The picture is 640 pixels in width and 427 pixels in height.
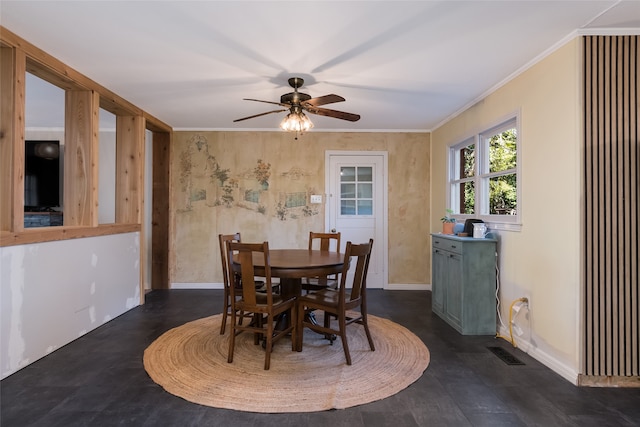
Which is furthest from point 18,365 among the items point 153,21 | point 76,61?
point 153,21

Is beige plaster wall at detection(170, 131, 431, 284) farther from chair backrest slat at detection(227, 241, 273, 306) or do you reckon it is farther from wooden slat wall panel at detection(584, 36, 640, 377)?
wooden slat wall panel at detection(584, 36, 640, 377)

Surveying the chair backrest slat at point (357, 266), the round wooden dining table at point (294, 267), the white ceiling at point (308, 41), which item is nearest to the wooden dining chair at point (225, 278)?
the round wooden dining table at point (294, 267)

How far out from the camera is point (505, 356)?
2627mm

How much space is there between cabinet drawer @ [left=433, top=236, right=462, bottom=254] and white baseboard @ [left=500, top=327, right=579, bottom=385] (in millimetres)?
860

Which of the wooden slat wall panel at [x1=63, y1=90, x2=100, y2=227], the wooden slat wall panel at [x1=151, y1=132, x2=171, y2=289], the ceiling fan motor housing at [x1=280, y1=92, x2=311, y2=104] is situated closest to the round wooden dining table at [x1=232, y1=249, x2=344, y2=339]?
the ceiling fan motor housing at [x1=280, y1=92, x2=311, y2=104]

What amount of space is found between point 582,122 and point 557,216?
693mm

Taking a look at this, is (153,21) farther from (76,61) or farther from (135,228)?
(135,228)

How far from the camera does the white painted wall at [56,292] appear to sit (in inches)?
89.2

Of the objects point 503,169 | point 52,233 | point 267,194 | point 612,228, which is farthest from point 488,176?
point 52,233

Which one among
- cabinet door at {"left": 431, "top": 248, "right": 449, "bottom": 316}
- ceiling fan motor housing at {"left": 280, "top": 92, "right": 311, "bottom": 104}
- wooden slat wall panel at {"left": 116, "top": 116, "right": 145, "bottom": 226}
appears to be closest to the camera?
ceiling fan motor housing at {"left": 280, "top": 92, "right": 311, "bottom": 104}

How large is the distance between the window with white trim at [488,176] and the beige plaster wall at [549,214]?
7.9 inches

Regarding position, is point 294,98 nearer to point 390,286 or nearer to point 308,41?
point 308,41

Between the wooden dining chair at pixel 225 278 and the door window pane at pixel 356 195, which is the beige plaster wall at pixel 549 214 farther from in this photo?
the wooden dining chair at pixel 225 278

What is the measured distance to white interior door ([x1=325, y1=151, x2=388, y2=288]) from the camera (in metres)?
4.92
